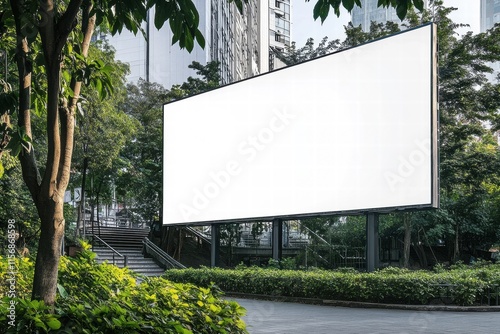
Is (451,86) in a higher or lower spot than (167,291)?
higher

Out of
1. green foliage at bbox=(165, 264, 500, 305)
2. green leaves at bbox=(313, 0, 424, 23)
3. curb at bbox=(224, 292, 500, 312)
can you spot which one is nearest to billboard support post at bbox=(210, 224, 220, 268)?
green foliage at bbox=(165, 264, 500, 305)

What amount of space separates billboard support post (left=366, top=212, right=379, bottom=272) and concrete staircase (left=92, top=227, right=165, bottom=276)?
390 inches

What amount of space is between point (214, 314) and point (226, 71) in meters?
51.3

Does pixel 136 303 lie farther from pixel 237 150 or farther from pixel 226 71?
pixel 226 71

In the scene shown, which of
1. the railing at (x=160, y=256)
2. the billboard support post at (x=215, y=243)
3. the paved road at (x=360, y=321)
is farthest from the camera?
the railing at (x=160, y=256)

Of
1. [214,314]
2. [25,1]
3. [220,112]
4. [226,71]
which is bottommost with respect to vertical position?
[214,314]

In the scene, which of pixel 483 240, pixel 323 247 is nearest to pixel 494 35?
pixel 483 240

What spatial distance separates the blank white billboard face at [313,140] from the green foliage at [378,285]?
2.04 m

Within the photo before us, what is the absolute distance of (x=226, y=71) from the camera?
5528 cm

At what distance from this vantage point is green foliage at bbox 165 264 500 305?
16.0 metres

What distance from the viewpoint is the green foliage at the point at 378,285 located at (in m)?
16.0

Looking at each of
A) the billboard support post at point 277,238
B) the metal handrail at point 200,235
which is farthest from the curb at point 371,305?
the metal handrail at point 200,235

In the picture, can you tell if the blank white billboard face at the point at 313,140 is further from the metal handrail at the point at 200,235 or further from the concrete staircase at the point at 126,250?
the metal handrail at the point at 200,235

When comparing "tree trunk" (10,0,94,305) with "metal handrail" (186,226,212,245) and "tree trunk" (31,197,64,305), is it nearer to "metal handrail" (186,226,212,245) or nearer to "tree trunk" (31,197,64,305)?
"tree trunk" (31,197,64,305)
